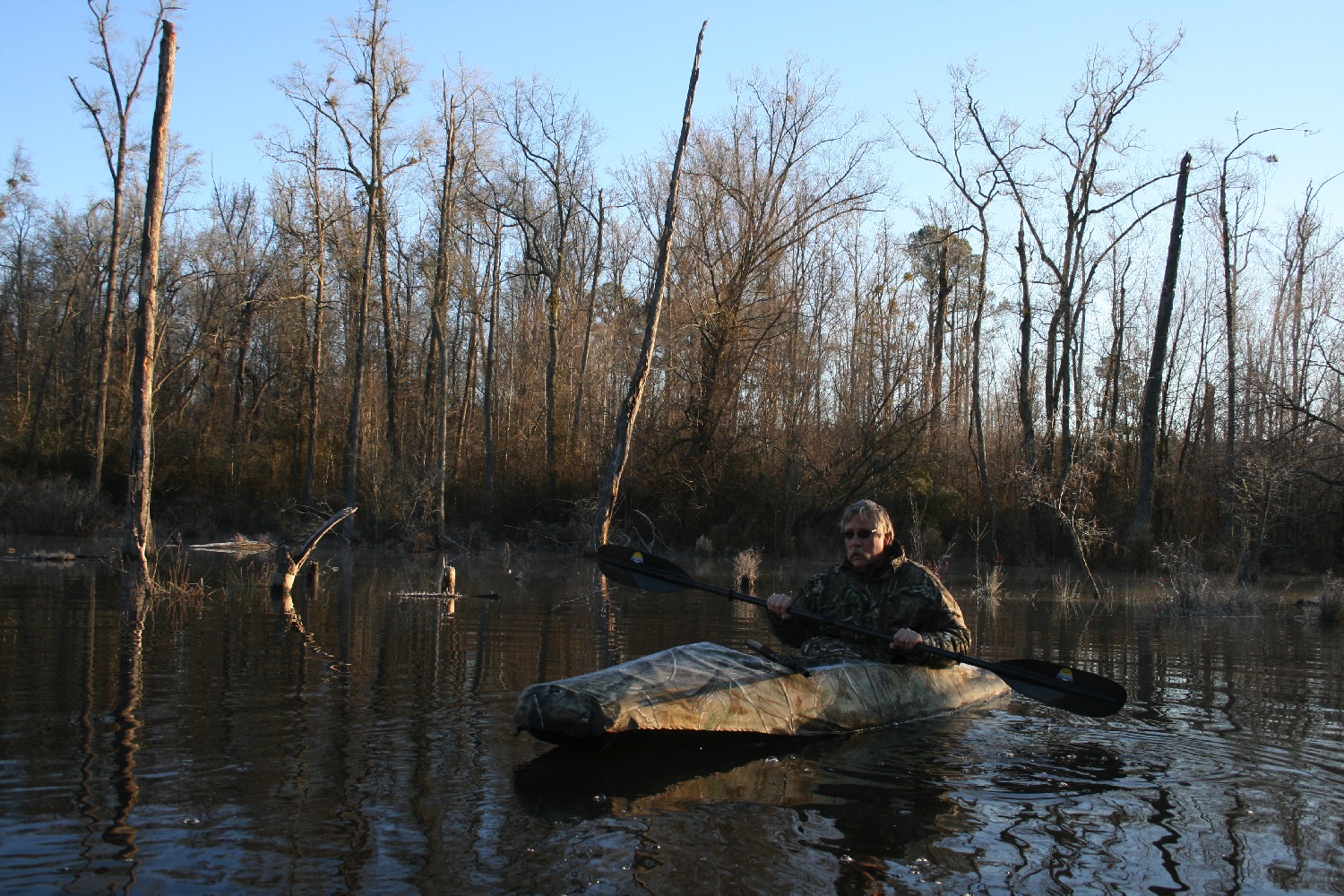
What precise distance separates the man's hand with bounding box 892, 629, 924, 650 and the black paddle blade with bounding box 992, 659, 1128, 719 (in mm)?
687

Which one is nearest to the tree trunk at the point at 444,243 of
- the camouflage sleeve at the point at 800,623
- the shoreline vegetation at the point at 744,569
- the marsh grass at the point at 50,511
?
the shoreline vegetation at the point at 744,569

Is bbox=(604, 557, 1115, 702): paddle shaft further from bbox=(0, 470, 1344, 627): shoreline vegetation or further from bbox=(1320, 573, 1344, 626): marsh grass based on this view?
bbox=(1320, 573, 1344, 626): marsh grass

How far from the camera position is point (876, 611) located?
708cm

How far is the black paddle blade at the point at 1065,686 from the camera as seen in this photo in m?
6.41

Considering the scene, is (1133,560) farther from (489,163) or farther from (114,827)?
(114,827)

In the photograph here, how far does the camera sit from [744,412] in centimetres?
2638

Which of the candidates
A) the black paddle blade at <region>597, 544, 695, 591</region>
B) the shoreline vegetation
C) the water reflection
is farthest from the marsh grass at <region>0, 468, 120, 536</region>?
the black paddle blade at <region>597, 544, 695, 591</region>

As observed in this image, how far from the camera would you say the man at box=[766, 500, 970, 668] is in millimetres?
6883

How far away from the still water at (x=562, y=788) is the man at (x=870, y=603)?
609mm

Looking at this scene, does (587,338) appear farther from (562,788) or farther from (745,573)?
(562,788)

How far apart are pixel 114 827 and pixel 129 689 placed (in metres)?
2.91

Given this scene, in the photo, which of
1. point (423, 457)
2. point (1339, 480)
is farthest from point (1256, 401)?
point (423, 457)

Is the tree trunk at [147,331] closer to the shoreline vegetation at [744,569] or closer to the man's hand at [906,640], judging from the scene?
the shoreline vegetation at [744,569]

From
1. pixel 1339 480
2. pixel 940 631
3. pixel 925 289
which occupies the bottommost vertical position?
pixel 940 631
